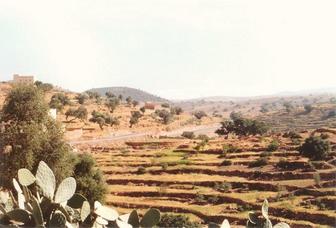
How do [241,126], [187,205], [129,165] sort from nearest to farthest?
[187,205] → [129,165] → [241,126]

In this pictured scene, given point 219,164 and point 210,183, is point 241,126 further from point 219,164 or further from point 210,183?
point 210,183

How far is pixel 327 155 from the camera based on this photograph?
4503cm

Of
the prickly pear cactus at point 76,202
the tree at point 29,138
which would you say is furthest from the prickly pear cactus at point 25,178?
the tree at point 29,138

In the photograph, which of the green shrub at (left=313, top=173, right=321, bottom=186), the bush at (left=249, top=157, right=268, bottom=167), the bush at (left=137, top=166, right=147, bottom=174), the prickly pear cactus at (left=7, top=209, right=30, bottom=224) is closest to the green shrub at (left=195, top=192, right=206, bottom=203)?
the green shrub at (left=313, top=173, right=321, bottom=186)

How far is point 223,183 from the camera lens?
4091cm

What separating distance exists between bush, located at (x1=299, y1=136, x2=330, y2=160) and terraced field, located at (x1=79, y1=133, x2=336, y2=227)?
0.74m

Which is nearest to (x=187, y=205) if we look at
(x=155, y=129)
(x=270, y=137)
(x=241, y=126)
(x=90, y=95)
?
(x=270, y=137)

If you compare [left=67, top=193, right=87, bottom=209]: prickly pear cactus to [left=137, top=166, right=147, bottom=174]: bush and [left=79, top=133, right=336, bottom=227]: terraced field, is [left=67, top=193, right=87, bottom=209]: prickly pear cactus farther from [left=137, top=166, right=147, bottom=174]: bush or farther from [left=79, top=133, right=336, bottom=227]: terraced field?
[left=137, top=166, right=147, bottom=174]: bush

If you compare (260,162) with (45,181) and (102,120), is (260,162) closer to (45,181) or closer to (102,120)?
(102,120)

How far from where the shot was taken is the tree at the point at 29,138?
25.5 meters

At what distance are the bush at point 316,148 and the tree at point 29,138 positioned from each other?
79.8ft

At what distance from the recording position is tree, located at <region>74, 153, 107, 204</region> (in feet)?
98.6

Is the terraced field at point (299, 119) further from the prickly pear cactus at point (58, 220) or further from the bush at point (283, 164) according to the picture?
the prickly pear cactus at point (58, 220)

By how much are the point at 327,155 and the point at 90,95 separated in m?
78.5
